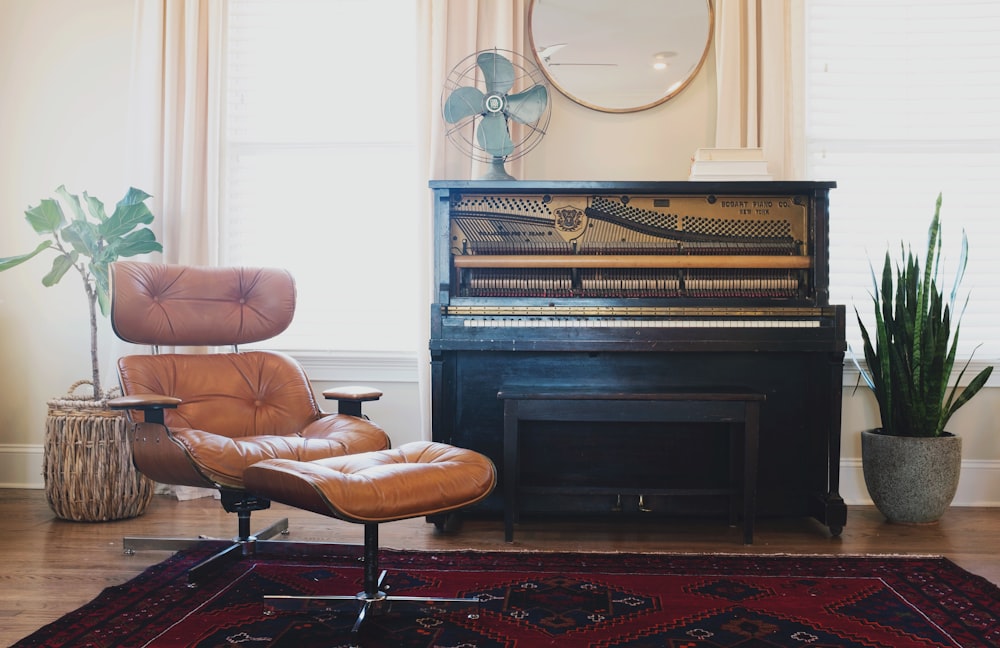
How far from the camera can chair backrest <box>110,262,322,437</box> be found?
321 cm

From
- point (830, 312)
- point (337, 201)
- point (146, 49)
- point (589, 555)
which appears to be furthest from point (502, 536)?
point (146, 49)

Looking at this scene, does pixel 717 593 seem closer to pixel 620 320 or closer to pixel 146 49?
pixel 620 320

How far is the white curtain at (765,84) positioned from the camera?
409 centimetres

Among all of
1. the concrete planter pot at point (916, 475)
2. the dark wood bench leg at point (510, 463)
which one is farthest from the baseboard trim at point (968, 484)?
the dark wood bench leg at point (510, 463)

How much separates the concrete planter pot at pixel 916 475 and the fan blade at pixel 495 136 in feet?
6.47

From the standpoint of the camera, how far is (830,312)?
3.52 metres

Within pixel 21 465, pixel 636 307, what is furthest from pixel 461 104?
pixel 21 465

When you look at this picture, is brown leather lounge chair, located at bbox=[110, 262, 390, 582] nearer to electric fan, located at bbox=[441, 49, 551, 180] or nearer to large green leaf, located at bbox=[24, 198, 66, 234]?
large green leaf, located at bbox=[24, 198, 66, 234]

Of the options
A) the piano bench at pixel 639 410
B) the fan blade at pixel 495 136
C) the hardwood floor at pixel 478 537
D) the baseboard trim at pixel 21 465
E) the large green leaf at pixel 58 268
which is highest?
the fan blade at pixel 495 136

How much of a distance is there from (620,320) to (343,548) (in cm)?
134

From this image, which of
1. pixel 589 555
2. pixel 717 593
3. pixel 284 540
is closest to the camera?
pixel 717 593

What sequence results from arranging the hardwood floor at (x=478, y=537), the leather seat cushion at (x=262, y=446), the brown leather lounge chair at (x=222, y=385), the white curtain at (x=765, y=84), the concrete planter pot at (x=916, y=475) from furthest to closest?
1. the white curtain at (x=765, y=84)
2. the concrete planter pot at (x=916, y=475)
3. the hardwood floor at (x=478, y=537)
4. the brown leather lounge chair at (x=222, y=385)
5. the leather seat cushion at (x=262, y=446)

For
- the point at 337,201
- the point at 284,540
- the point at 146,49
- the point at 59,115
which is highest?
the point at 146,49

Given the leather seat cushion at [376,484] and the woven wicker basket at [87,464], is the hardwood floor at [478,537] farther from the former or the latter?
the leather seat cushion at [376,484]
